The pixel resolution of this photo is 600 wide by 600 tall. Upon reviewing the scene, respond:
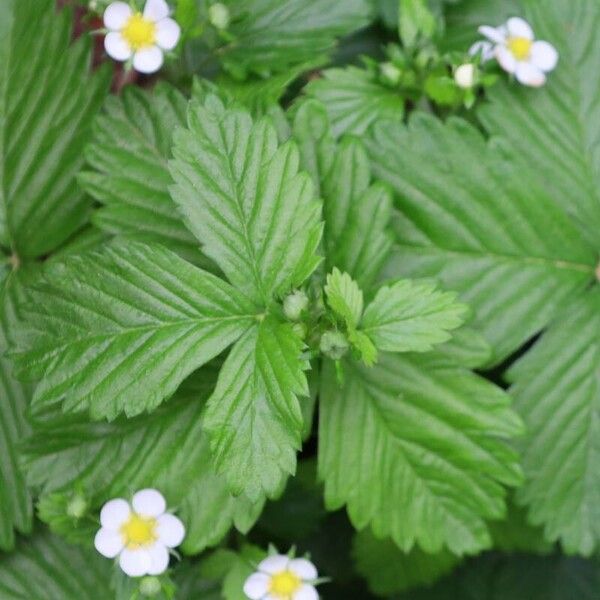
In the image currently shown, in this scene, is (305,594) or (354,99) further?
(354,99)

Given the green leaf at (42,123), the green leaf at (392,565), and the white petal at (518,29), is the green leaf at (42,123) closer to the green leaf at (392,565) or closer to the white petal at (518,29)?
the white petal at (518,29)

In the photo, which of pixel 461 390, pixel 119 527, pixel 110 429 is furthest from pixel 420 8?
pixel 119 527

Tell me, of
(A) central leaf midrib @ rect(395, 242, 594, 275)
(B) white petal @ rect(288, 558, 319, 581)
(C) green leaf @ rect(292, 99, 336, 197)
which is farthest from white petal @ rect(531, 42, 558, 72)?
(B) white petal @ rect(288, 558, 319, 581)

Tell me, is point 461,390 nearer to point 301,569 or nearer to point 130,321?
point 301,569

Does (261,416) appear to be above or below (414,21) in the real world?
below

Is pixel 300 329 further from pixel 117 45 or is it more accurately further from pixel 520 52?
pixel 520 52

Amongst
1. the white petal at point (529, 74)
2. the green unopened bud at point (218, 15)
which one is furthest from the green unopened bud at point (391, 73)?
the green unopened bud at point (218, 15)

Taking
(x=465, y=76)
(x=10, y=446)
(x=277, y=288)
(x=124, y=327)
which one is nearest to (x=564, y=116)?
(x=465, y=76)

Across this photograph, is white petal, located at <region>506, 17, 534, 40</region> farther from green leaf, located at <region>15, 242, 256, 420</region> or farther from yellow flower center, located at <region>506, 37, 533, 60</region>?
green leaf, located at <region>15, 242, 256, 420</region>
